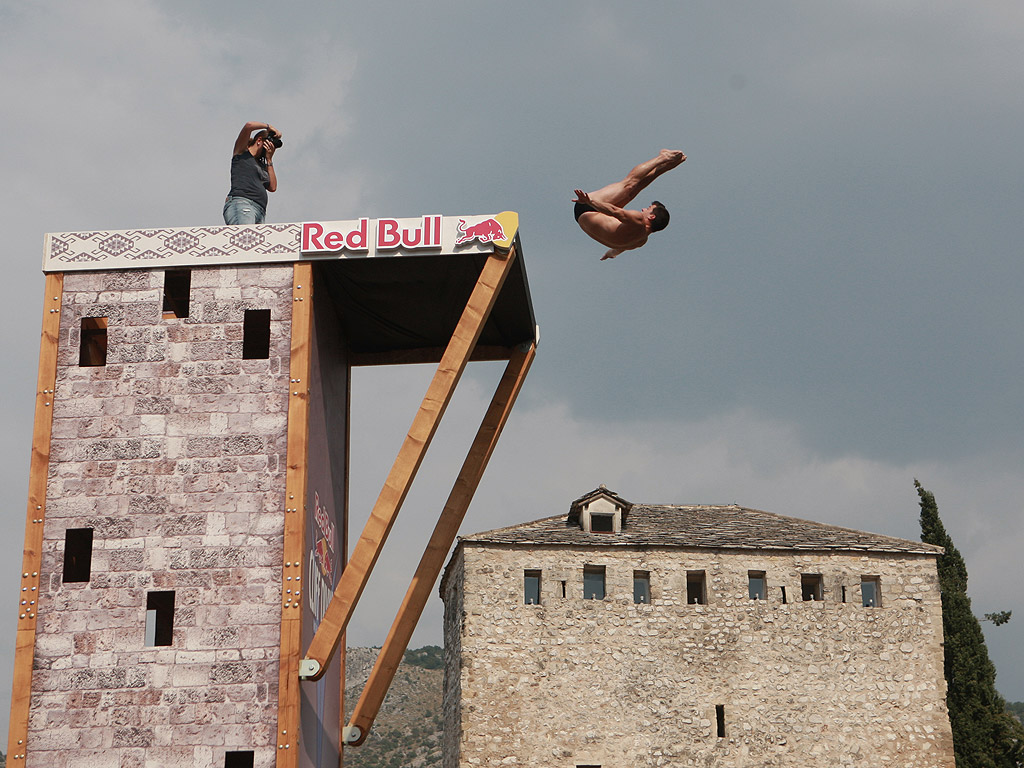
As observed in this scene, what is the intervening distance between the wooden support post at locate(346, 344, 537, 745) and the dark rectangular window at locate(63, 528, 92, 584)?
13.6ft

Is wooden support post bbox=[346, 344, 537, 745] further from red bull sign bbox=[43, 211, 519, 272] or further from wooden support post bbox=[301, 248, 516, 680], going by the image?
red bull sign bbox=[43, 211, 519, 272]

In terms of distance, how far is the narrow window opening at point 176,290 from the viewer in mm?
17855

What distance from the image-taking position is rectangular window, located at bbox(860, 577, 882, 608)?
135 feet

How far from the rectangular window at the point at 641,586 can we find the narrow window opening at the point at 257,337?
24.4m

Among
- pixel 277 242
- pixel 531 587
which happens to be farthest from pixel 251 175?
pixel 531 587

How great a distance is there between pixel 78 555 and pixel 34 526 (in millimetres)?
723

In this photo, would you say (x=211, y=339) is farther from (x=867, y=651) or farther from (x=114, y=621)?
(x=867, y=651)

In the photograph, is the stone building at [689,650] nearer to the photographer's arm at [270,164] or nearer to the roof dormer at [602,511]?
the roof dormer at [602,511]

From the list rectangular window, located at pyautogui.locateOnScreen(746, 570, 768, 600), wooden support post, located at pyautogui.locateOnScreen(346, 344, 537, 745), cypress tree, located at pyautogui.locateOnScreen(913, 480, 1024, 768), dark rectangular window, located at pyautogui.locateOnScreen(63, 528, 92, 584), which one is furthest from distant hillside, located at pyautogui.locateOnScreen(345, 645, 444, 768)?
dark rectangular window, located at pyautogui.locateOnScreen(63, 528, 92, 584)

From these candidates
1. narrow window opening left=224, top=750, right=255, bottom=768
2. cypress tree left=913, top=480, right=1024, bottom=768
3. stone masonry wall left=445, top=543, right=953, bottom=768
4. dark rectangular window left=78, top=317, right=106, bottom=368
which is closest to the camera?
narrow window opening left=224, top=750, right=255, bottom=768

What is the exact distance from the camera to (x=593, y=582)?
40.8m

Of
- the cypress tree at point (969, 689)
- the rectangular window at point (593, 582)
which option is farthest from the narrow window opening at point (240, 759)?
the cypress tree at point (969, 689)

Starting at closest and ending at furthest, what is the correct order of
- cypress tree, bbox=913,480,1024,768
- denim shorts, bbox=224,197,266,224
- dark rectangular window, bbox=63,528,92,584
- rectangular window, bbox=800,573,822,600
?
dark rectangular window, bbox=63,528,92,584, denim shorts, bbox=224,197,266,224, cypress tree, bbox=913,480,1024,768, rectangular window, bbox=800,573,822,600

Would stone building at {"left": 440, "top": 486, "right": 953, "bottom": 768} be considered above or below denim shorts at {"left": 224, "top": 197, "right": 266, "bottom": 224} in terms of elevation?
below
